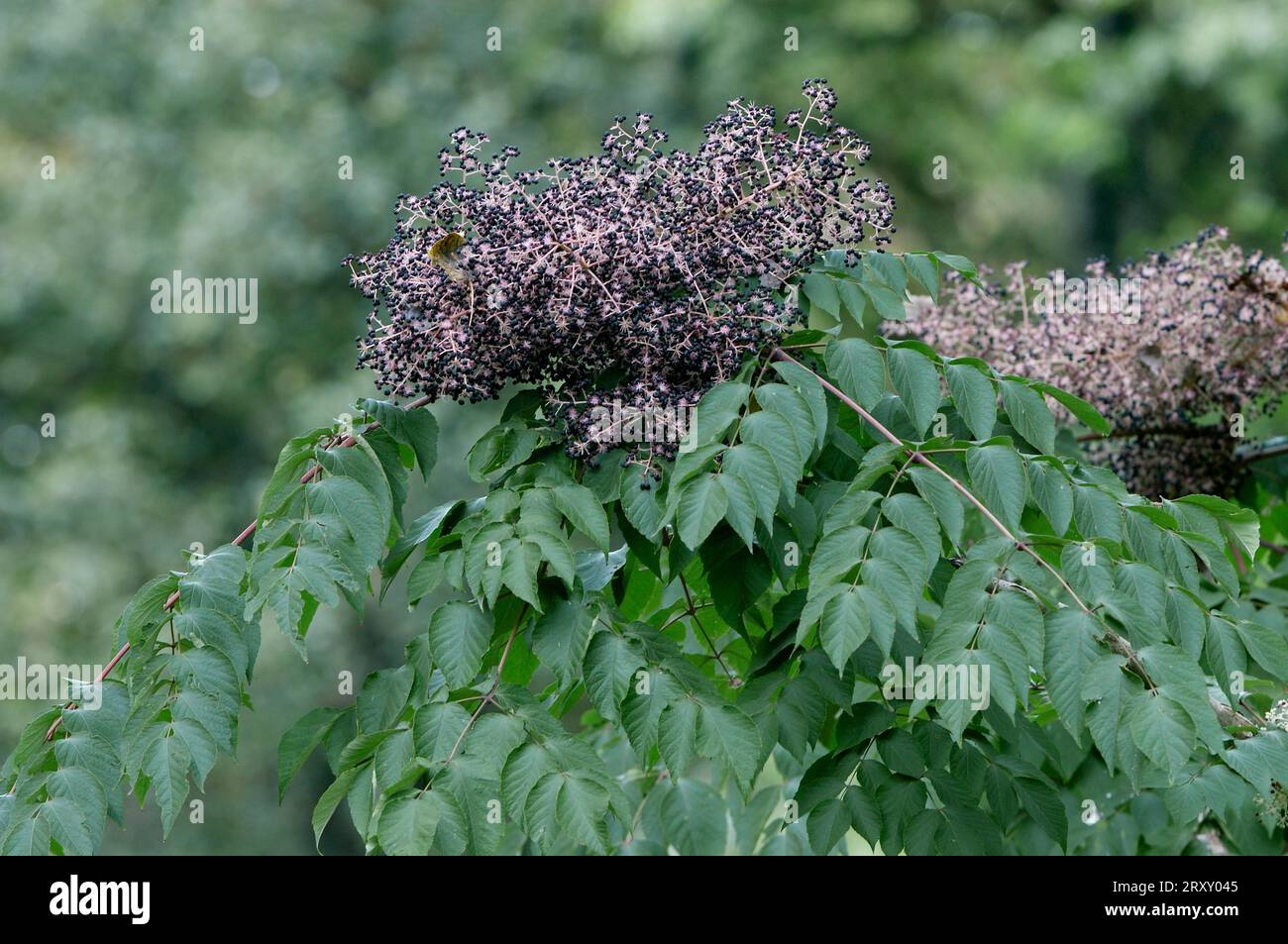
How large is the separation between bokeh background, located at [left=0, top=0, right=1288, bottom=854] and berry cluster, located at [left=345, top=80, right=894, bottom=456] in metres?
6.32

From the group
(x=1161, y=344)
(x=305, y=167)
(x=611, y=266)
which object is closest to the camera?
(x=611, y=266)

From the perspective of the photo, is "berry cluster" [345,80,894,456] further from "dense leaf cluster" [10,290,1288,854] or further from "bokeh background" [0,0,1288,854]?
"bokeh background" [0,0,1288,854]

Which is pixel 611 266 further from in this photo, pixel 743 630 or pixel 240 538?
pixel 240 538

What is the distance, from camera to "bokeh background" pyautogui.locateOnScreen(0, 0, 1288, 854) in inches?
347

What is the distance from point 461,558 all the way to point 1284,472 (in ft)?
6.58

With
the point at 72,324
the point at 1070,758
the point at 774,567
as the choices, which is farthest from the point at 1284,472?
the point at 72,324

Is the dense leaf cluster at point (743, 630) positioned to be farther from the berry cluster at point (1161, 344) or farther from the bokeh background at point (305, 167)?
the bokeh background at point (305, 167)

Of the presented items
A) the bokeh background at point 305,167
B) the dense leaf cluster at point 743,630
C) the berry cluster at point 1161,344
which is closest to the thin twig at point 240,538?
the dense leaf cluster at point 743,630

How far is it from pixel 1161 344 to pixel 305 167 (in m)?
6.89

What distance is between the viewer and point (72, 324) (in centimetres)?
927

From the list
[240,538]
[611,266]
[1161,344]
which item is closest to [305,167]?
[1161,344]

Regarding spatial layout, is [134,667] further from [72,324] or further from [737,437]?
[72,324]

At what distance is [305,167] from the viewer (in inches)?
347
